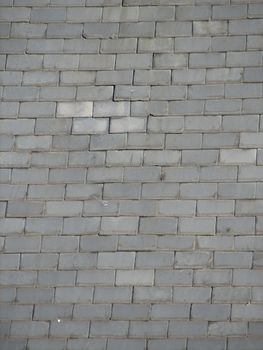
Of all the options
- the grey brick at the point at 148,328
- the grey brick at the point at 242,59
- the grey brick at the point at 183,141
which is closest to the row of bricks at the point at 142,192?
the grey brick at the point at 183,141

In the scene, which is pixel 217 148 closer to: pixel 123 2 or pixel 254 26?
pixel 254 26

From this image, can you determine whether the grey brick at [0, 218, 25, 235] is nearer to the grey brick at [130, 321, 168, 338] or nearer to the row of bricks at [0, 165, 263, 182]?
the row of bricks at [0, 165, 263, 182]

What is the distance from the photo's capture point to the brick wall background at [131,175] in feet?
25.8

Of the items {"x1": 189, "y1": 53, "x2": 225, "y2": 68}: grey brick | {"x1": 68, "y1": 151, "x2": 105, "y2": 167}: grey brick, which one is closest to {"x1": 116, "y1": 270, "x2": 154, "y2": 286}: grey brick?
{"x1": 68, "y1": 151, "x2": 105, "y2": 167}: grey brick

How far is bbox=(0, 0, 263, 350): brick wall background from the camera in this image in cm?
787

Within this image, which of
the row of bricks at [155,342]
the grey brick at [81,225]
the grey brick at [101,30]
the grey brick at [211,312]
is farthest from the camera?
the grey brick at [101,30]

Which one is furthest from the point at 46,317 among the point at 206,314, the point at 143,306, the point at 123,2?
the point at 123,2

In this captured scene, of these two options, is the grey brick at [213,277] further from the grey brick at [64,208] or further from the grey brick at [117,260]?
the grey brick at [64,208]

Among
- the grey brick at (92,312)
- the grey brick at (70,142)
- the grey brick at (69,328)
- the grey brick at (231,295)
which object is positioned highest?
the grey brick at (70,142)

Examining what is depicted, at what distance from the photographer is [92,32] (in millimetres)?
8859

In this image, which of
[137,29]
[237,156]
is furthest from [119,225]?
[137,29]

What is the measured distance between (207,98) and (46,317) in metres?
2.72

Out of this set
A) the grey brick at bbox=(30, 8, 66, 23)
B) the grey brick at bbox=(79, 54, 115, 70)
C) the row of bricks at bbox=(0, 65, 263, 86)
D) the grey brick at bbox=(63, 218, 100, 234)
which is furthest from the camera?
the grey brick at bbox=(30, 8, 66, 23)

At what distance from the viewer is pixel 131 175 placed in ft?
27.3
